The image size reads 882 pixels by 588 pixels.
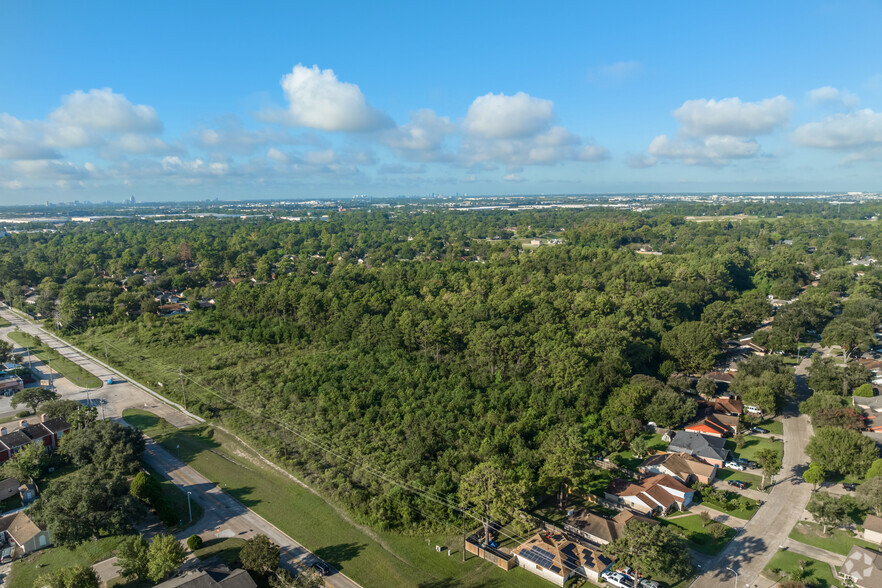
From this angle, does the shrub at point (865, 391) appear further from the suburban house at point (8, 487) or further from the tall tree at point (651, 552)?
the suburban house at point (8, 487)

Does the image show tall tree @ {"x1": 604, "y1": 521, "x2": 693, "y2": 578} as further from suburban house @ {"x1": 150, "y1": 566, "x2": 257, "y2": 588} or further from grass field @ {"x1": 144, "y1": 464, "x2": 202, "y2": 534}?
grass field @ {"x1": 144, "y1": 464, "x2": 202, "y2": 534}

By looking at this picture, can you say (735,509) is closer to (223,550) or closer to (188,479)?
(223,550)

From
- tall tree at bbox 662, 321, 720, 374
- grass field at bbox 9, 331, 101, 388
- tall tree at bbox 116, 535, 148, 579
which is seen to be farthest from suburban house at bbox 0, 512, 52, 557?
tall tree at bbox 662, 321, 720, 374

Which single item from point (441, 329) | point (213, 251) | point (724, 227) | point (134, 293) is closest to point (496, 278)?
point (441, 329)

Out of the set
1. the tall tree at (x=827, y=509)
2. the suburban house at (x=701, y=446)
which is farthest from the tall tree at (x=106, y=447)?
the tall tree at (x=827, y=509)

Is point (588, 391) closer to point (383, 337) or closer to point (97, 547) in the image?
point (383, 337)

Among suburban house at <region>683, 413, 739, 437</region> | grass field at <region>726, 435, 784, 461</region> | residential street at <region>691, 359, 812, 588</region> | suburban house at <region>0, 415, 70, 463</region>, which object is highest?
suburban house at <region>0, 415, 70, 463</region>

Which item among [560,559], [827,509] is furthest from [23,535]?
[827,509]
